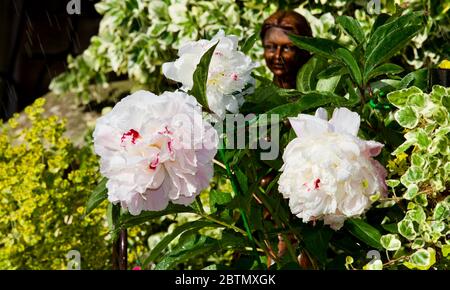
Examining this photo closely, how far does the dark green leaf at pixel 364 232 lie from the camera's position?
1515 mm

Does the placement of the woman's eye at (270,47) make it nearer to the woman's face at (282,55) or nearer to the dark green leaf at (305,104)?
the woman's face at (282,55)

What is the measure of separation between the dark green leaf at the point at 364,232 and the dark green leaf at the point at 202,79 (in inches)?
13.9

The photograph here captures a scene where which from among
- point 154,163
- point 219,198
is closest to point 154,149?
point 154,163

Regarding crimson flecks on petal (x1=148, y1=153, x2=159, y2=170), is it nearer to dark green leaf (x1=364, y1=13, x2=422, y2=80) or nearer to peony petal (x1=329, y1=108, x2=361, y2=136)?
peony petal (x1=329, y1=108, x2=361, y2=136)

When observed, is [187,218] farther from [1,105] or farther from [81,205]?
[1,105]

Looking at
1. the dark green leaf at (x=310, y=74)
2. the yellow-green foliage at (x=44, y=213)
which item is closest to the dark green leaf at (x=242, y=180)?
the dark green leaf at (x=310, y=74)

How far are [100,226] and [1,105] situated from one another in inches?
100

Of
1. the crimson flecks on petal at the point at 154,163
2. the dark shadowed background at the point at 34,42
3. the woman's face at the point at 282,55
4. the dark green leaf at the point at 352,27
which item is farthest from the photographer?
the dark shadowed background at the point at 34,42

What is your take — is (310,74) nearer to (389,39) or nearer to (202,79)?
(389,39)

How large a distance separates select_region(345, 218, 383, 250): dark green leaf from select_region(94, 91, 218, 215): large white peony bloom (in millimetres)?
315

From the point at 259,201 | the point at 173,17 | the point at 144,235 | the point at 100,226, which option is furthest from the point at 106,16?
the point at 259,201

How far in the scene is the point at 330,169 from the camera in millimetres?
1383

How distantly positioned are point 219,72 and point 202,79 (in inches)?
4.6

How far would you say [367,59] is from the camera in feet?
5.24
